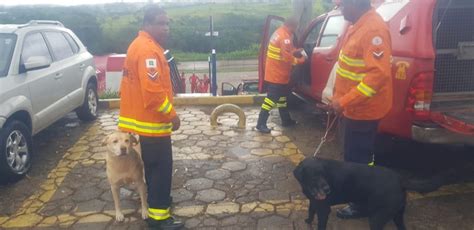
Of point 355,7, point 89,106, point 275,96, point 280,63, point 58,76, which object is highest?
point 355,7

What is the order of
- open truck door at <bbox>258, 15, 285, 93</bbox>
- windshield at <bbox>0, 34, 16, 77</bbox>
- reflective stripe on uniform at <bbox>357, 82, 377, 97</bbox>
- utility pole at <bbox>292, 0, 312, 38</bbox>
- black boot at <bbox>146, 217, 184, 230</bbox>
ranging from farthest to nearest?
utility pole at <bbox>292, 0, 312, 38</bbox>, open truck door at <bbox>258, 15, 285, 93</bbox>, windshield at <bbox>0, 34, 16, 77</bbox>, black boot at <bbox>146, 217, 184, 230</bbox>, reflective stripe on uniform at <bbox>357, 82, 377, 97</bbox>

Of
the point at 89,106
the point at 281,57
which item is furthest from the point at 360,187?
the point at 89,106

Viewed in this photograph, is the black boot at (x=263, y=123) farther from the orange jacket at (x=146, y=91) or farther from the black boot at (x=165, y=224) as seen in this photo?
the orange jacket at (x=146, y=91)

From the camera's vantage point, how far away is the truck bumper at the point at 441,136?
338 centimetres

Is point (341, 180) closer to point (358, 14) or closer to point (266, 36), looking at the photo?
point (358, 14)

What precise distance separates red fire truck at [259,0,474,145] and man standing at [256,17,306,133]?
5.36 feet

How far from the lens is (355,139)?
3322mm

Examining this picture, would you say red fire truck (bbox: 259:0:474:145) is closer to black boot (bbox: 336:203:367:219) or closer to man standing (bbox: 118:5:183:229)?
black boot (bbox: 336:203:367:219)

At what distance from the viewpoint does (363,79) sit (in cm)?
299

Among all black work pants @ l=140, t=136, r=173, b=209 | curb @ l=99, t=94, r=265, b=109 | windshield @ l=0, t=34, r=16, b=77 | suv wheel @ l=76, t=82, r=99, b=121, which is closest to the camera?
black work pants @ l=140, t=136, r=173, b=209

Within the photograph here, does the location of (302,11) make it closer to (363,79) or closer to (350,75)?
(350,75)

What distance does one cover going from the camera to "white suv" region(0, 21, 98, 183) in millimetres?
4336

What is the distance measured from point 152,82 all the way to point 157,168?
2.55 ft

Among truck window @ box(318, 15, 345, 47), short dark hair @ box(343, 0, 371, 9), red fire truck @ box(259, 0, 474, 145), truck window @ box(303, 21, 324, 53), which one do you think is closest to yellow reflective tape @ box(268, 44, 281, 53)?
truck window @ box(318, 15, 345, 47)
